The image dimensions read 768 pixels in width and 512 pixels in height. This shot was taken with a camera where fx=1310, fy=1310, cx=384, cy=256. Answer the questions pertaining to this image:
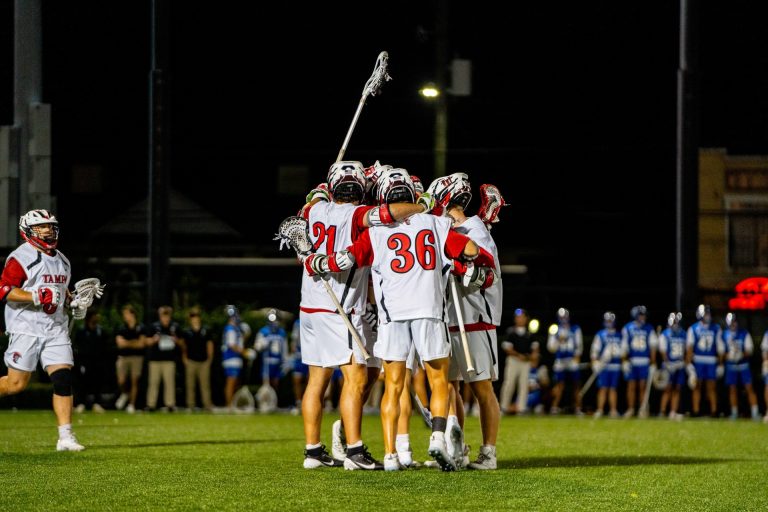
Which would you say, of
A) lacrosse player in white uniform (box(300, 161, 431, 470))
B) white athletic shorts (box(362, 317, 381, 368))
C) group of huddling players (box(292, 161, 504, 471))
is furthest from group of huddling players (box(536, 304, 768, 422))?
lacrosse player in white uniform (box(300, 161, 431, 470))

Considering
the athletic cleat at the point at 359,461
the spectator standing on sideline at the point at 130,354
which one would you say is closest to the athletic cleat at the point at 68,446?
the athletic cleat at the point at 359,461

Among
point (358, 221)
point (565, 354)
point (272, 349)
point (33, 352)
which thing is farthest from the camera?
point (565, 354)

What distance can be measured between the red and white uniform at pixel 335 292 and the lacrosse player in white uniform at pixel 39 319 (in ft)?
8.81

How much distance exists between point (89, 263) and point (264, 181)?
11763 mm

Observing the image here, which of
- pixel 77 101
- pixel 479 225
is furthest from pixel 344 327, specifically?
pixel 77 101

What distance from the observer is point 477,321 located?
1001cm

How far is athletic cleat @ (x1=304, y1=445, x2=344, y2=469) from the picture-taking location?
9.90 m

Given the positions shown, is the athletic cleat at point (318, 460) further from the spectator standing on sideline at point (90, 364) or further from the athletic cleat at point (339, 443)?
the spectator standing on sideline at point (90, 364)

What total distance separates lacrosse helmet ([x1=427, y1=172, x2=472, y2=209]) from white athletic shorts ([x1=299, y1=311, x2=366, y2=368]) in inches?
45.1

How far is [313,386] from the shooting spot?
1003 centimetres

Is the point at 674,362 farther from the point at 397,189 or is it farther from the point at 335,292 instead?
the point at 397,189

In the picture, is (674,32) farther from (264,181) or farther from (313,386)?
(313,386)

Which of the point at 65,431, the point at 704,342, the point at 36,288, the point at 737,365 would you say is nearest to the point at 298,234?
the point at 36,288

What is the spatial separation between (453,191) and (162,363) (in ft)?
41.5
